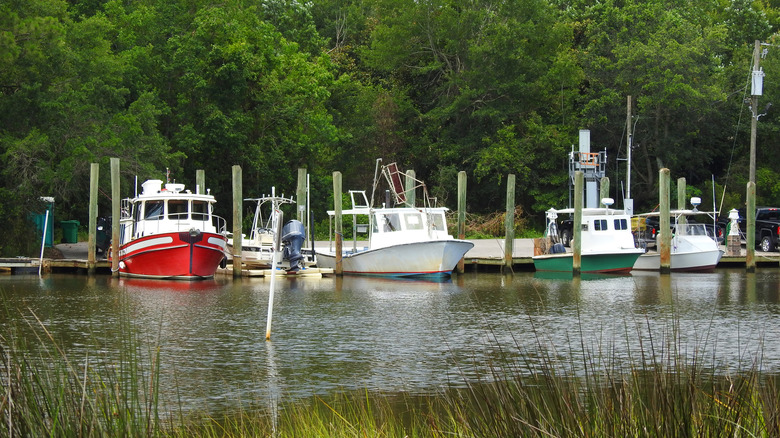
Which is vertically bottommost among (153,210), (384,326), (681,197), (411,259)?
(384,326)

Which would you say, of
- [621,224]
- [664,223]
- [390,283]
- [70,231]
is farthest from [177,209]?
[664,223]

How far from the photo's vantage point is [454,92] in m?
51.8

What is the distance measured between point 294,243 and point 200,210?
3.15m

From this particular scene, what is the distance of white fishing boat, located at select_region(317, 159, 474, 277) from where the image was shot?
30.2 metres

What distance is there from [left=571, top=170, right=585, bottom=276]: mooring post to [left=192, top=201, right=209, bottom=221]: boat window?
11.6 m

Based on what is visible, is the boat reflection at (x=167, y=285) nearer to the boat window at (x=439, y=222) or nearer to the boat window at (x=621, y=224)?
the boat window at (x=439, y=222)

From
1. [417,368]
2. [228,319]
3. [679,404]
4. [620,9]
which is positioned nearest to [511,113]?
[620,9]

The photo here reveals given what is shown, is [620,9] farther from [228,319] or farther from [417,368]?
[417,368]

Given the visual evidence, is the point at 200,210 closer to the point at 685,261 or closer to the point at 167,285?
the point at 167,285

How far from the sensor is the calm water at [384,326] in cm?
1248

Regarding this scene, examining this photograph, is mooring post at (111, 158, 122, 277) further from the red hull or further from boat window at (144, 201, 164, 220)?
boat window at (144, 201, 164, 220)

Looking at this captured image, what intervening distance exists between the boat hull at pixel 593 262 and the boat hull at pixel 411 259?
2897 mm

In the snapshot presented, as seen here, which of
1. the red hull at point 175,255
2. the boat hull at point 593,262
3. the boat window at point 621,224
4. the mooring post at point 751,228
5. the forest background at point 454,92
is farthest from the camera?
the forest background at point 454,92

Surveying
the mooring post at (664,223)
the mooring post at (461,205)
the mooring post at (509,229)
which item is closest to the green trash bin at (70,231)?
the mooring post at (461,205)
